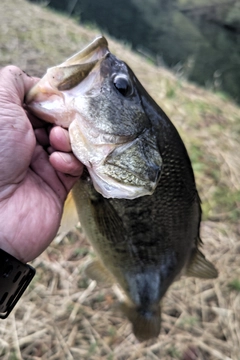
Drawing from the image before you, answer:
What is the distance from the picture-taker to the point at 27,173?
1706mm

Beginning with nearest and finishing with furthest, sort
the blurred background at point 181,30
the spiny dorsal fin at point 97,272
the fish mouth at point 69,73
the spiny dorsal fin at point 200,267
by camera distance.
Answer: the fish mouth at point 69,73 → the spiny dorsal fin at point 200,267 → the spiny dorsal fin at point 97,272 → the blurred background at point 181,30

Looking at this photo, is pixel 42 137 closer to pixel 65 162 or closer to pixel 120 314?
pixel 65 162

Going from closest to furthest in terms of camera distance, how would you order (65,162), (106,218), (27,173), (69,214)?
(65,162) < (27,173) < (106,218) < (69,214)

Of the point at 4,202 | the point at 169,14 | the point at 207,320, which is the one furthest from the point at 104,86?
the point at 169,14

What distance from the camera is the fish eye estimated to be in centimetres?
150

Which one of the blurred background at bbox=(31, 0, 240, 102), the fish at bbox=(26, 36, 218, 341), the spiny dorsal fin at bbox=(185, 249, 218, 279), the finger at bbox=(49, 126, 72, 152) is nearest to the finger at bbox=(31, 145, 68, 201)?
the fish at bbox=(26, 36, 218, 341)

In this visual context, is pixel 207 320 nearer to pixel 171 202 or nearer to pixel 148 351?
pixel 148 351

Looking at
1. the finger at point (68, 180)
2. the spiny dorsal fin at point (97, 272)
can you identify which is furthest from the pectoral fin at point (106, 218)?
the spiny dorsal fin at point (97, 272)

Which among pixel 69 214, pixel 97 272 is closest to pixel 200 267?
pixel 97 272

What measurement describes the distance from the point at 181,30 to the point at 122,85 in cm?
1551

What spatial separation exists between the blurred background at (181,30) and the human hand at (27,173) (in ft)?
24.9

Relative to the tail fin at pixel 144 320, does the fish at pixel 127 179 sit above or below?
above

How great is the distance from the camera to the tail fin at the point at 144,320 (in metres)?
2.14

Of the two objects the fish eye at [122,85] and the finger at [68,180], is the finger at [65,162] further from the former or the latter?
the fish eye at [122,85]
